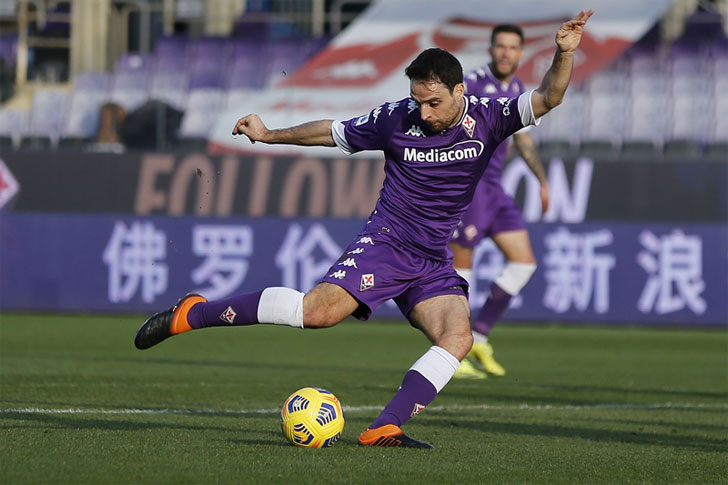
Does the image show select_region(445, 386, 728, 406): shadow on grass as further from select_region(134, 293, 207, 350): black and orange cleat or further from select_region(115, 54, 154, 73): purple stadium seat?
select_region(115, 54, 154, 73): purple stadium seat

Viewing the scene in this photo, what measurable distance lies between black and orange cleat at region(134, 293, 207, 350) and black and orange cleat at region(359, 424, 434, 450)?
101 cm

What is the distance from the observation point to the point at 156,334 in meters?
6.12

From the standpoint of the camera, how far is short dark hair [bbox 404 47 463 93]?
18.7ft

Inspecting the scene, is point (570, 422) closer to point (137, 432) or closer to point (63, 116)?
point (137, 432)

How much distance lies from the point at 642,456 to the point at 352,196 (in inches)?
438

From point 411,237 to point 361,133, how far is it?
22.3 inches

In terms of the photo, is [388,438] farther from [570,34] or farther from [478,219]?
[478,219]

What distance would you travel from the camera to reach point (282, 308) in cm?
596

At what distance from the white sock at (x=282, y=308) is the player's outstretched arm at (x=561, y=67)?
1.43 metres

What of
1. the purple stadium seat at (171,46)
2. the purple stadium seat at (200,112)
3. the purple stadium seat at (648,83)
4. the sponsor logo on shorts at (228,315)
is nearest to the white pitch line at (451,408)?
the sponsor logo on shorts at (228,315)

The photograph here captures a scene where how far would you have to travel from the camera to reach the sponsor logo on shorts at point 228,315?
6027 mm

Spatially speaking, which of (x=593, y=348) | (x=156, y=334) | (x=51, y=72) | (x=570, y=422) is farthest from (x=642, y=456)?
(x=51, y=72)

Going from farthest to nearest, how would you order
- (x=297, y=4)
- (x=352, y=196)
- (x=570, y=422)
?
1. (x=297, y=4)
2. (x=352, y=196)
3. (x=570, y=422)

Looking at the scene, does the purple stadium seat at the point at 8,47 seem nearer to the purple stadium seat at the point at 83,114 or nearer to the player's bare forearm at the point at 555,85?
the purple stadium seat at the point at 83,114
